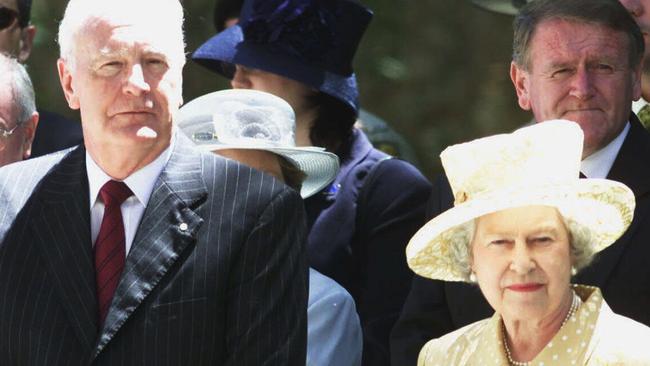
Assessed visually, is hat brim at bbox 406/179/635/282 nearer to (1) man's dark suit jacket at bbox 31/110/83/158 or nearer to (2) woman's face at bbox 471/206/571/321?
(2) woman's face at bbox 471/206/571/321

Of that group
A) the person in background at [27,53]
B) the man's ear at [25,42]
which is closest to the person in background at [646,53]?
the person in background at [27,53]

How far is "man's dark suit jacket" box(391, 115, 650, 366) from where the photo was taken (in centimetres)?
414

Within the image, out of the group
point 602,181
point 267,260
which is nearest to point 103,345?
point 267,260

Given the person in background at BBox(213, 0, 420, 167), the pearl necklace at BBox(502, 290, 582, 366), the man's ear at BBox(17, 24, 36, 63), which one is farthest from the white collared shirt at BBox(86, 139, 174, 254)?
the person in background at BBox(213, 0, 420, 167)

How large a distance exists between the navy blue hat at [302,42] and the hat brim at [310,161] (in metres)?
0.45

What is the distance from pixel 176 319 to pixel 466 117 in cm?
316

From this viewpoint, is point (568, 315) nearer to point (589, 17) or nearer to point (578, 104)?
point (578, 104)

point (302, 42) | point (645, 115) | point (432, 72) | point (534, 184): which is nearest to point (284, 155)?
point (302, 42)

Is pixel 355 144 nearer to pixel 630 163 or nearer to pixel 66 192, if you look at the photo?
pixel 630 163

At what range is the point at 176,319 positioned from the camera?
3.66m

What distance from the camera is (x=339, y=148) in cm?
520

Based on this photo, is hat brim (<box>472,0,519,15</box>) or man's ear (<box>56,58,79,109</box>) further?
hat brim (<box>472,0,519,15</box>)

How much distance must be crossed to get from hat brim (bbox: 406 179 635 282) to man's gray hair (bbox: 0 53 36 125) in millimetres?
1741

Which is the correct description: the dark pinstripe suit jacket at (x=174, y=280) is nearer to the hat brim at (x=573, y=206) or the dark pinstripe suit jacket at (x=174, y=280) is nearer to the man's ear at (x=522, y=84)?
the hat brim at (x=573, y=206)
